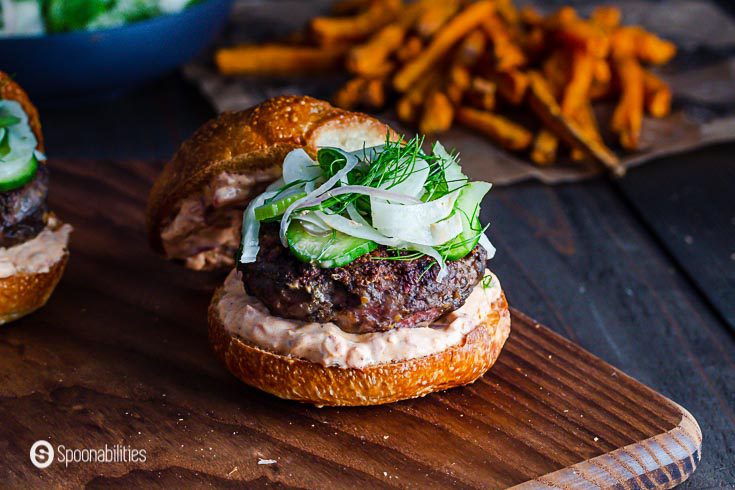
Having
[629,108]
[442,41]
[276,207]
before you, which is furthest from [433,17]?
[276,207]

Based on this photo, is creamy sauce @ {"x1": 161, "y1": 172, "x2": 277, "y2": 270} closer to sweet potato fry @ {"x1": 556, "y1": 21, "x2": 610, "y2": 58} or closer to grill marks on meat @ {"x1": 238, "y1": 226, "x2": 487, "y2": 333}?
grill marks on meat @ {"x1": 238, "y1": 226, "x2": 487, "y2": 333}

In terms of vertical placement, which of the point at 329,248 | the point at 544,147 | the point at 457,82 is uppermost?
the point at 329,248

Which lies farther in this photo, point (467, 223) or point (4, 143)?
point (4, 143)

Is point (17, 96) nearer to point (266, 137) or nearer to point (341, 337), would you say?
point (266, 137)

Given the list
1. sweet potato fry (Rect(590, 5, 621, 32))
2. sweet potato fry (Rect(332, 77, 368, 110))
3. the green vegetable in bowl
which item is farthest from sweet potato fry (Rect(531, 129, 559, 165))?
the green vegetable in bowl

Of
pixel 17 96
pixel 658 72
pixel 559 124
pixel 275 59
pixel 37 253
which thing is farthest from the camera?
pixel 658 72

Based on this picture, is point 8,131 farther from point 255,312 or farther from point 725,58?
point 725,58
